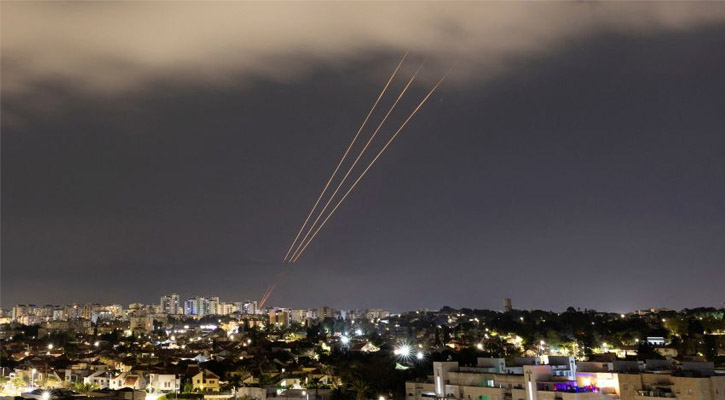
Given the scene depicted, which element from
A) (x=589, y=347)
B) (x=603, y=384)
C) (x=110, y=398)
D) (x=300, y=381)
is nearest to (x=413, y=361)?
(x=300, y=381)

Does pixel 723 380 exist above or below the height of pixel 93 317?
below

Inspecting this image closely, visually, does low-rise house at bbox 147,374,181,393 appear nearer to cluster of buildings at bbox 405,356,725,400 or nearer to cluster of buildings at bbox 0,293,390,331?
cluster of buildings at bbox 405,356,725,400

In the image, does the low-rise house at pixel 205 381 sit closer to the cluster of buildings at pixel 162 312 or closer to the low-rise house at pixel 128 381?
the low-rise house at pixel 128 381

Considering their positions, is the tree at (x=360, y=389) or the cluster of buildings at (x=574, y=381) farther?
the tree at (x=360, y=389)

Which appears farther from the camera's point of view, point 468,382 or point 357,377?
point 357,377

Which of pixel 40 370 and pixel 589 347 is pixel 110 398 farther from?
pixel 589 347

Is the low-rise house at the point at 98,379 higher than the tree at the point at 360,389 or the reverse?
higher

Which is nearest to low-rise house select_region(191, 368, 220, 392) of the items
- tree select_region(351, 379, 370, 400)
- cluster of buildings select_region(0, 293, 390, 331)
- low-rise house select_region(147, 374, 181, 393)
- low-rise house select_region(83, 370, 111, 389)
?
low-rise house select_region(147, 374, 181, 393)

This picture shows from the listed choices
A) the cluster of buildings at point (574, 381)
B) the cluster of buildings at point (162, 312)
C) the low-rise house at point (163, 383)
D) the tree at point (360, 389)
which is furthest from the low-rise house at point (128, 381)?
the cluster of buildings at point (162, 312)

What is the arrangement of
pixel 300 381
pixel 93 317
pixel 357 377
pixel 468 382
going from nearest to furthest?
1. pixel 468 382
2. pixel 357 377
3. pixel 300 381
4. pixel 93 317

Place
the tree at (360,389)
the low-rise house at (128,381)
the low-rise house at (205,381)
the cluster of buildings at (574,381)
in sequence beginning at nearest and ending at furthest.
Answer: the cluster of buildings at (574,381) → the tree at (360,389) → the low-rise house at (128,381) → the low-rise house at (205,381)

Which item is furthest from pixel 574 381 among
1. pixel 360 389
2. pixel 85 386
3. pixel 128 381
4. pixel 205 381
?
pixel 85 386
